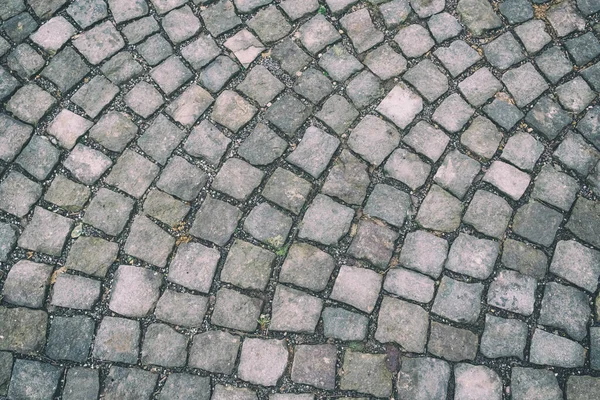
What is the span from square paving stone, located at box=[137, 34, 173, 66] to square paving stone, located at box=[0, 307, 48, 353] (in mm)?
1792

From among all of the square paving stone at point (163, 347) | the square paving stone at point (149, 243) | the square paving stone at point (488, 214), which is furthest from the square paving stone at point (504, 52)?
the square paving stone at point (163, 347)

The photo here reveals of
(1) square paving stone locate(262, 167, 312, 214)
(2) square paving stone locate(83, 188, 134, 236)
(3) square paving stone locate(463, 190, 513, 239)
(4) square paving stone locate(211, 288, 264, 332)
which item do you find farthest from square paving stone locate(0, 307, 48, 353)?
(3) square paving stone locate(463, 190, 513, 239)

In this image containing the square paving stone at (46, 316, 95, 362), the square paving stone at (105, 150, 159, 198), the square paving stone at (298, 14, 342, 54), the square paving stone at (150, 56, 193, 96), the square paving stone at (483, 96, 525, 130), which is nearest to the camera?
the square paving stone at (46, 316, 95, 362)

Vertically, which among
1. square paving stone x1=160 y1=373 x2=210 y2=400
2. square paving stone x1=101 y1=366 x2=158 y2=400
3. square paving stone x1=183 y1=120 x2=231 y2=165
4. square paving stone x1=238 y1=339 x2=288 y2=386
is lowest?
square paving stone x1=101 y1=366 x2=158 y2=400

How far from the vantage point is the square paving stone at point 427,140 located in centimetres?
318

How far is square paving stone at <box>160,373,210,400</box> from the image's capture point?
2729mm

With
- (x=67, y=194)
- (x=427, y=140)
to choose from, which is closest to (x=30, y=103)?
(x=67, y=194)

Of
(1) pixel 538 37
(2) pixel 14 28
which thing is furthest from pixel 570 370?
(2) pixel 14 28

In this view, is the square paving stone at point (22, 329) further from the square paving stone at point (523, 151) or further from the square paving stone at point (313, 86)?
the square paving stone at point (523, 151)

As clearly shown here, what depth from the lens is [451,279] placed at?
291 centimetres

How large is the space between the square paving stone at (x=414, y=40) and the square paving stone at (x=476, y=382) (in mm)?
2067

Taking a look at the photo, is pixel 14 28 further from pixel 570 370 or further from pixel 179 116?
pixel 570 370

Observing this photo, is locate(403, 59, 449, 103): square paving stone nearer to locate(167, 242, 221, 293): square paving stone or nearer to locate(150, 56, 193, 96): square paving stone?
locate(150, 56, 193, 96): square paving stone

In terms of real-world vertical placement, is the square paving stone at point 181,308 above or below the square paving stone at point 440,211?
below
